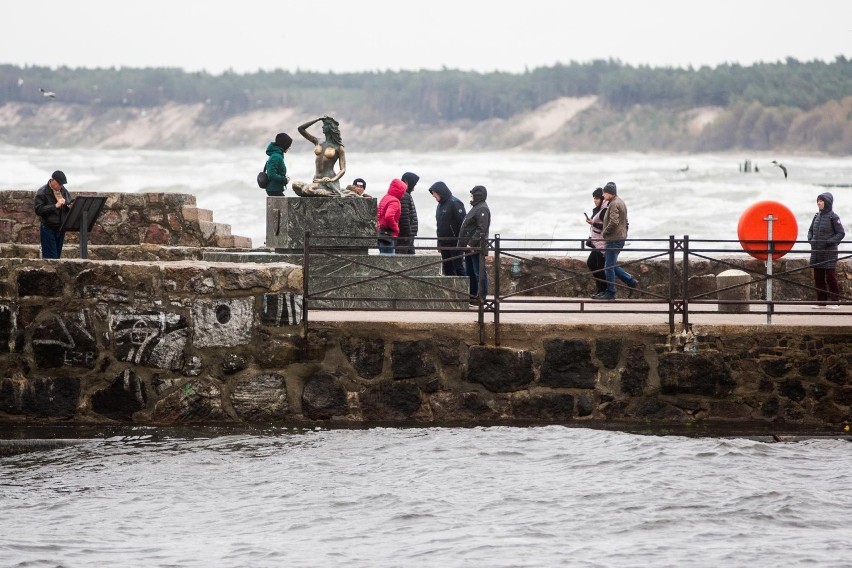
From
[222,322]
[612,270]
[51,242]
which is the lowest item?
[222,322]

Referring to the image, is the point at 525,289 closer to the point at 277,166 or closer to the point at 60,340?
the point at 277,166

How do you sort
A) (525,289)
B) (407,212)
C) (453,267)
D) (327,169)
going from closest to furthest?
(525,289) → (327,169) → (453,267) → (407,212)

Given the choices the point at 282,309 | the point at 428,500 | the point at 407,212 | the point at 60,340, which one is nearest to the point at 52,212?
the point at 407,212

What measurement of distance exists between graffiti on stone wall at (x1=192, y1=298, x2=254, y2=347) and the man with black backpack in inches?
168

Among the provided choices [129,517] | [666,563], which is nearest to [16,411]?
[129,517]

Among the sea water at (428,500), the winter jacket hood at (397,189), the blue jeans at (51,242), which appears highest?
the winter jacket hood at (397,189)

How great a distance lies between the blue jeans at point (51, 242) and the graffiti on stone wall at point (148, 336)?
411 centimetres

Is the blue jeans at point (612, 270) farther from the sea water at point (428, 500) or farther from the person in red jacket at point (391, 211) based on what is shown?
the sea water at point (428, 500)

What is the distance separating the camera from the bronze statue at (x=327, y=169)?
523 inches

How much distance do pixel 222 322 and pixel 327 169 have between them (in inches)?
129

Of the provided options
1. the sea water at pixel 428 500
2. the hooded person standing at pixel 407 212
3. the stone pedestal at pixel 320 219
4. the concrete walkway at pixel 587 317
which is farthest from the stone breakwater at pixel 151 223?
the sea water at pixel 428 500

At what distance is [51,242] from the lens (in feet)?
47.3

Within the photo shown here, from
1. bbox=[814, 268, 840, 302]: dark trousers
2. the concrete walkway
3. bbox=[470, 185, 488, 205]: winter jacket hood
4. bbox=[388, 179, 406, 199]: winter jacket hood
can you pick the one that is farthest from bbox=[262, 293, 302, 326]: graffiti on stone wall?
bbox=[814, 268, 840, 302]: dark trousers

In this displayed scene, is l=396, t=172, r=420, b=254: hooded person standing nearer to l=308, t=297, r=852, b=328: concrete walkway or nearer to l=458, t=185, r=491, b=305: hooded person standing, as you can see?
l=458, t=185, r=491, b=305: hooded person standing
